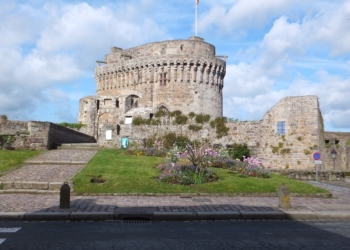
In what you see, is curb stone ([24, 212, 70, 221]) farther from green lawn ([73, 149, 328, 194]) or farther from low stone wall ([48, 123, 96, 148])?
low stone wall ([48, 123, 96, 148])

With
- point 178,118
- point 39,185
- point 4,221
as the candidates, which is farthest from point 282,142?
point 4,221

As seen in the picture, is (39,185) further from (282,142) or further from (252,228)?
(282,142)

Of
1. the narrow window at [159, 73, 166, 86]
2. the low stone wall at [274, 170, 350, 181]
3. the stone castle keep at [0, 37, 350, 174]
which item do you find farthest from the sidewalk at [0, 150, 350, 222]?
the narrow window at [159, 73, 166, 86]

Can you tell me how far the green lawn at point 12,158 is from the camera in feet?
56.5

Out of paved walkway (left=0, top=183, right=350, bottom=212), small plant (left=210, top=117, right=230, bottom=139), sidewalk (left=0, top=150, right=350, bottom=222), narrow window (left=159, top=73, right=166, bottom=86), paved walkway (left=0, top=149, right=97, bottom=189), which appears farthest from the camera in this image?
narrow window (left=159, top=73, right=166, bottom=86)

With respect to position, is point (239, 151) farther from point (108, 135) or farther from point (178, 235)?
point (178, 235)

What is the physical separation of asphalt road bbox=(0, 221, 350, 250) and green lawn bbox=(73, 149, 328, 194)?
13.9 feet

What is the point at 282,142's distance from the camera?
29.1 m

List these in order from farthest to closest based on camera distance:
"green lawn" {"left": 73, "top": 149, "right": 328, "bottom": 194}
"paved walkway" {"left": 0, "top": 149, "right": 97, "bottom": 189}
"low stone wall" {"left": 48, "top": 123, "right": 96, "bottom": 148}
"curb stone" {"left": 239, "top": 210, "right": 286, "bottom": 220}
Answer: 1. "low stone wall" {"left": 48, "top": 123, "right": 96, "bottom": 148}
2. "paved walkway" {"left": 0, "top": 149, "right": 97, "bottom": 189}
3. "green lawn" {"left": 73, "top": 149, "right": 328, "bottom": 194}
4. "curb stone" {"left": 239, "top": 210, "right": 286, "bottom": 220}

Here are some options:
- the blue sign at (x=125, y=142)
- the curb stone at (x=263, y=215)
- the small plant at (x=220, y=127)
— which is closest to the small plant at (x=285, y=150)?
the small plant at (x=220, y=127)

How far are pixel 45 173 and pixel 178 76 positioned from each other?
102 ft

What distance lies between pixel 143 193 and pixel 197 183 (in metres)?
2.96

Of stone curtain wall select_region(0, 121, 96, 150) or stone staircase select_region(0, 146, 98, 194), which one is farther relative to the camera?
stone curtain wall select_region(0, 121, 96, 150)

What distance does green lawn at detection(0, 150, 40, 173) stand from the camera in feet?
56.5
